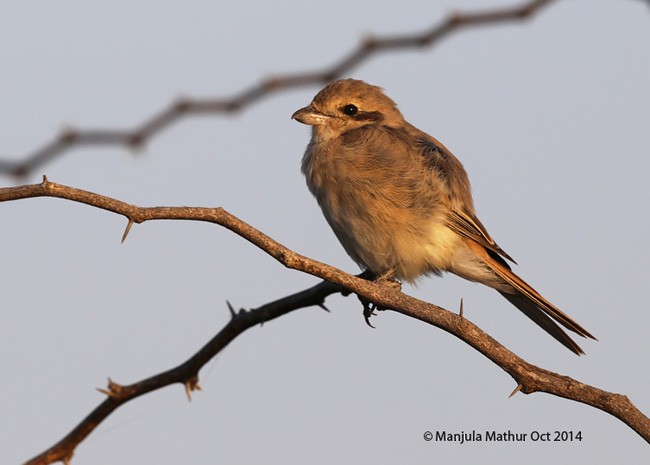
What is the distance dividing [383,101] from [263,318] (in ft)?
9.41

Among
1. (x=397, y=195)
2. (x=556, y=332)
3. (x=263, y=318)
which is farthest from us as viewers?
(x=397, y=195)

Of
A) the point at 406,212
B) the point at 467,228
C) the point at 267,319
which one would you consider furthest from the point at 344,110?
the point at 267,319

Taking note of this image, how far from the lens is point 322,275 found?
9.07ft

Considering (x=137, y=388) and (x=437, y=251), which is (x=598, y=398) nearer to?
(x=137, y=388)

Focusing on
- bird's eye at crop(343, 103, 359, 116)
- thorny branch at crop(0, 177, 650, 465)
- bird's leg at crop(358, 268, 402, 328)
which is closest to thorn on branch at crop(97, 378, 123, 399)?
thorny branch at crop(0, 177, 650, 465)

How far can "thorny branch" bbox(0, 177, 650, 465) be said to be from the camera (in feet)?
8.27

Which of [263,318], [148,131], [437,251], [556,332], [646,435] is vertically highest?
[437,251]

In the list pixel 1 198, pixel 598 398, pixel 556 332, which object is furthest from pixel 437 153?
pixel 1 198

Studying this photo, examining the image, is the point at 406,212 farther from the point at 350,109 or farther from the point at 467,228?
the point at 350,109

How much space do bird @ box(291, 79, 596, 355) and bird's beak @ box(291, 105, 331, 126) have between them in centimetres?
22

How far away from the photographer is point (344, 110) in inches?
228

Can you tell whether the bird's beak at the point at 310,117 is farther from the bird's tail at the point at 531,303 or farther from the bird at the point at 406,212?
the bird's tail at the point at 531,303

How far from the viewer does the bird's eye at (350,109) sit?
19.0 feet

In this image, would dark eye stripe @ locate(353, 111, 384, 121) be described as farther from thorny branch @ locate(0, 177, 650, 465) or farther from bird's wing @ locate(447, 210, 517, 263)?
thorny branch @ locate(0, 177, 650, 465)
